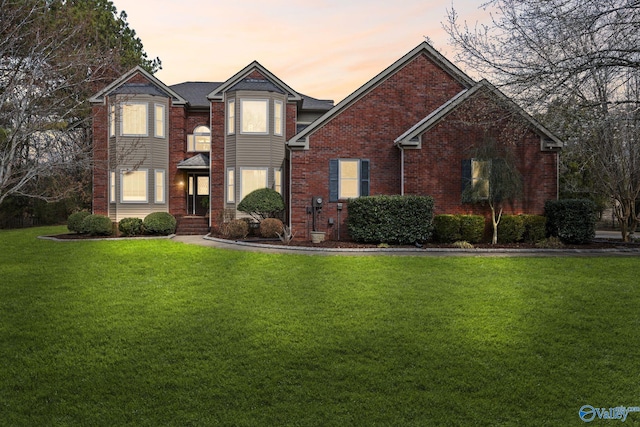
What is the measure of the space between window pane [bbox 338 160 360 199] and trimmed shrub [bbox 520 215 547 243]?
6.35m

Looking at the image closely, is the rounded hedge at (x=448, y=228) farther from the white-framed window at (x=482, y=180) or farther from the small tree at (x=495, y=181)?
the white-framed window at (x=482, y=180)

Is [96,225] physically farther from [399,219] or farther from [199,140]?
[399,219]

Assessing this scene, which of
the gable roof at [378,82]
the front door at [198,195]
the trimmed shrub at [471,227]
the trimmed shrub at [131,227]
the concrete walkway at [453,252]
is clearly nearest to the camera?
the concrete walkway at [453,252]

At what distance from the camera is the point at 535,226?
1650cm

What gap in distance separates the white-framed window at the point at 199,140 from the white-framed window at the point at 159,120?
5.89 feet

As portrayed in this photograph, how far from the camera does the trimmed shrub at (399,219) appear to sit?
16.0 metres

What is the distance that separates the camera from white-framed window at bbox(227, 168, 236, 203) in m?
23.0

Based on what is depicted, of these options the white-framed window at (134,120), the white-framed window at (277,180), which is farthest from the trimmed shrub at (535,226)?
the white-framed window at (134,120)

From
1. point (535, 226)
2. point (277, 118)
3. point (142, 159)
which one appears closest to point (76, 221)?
point (142, 159)

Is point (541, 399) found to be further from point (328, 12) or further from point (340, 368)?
point (328, 12)

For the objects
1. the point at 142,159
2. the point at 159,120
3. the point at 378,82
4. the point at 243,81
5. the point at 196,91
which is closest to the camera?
the point at 378,82

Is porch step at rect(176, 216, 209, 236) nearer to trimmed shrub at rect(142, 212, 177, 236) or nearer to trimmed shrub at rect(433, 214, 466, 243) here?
trimmed shrub at rect(142, 212, 177, 236)

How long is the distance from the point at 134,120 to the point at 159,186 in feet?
11.7

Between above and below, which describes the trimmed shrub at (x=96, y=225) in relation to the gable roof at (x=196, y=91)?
below
